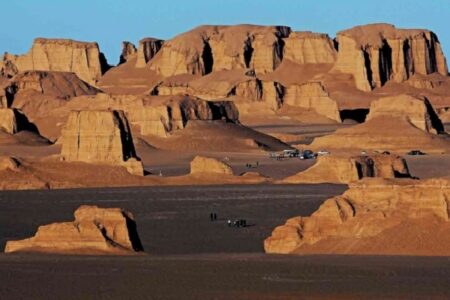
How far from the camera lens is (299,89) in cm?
16925

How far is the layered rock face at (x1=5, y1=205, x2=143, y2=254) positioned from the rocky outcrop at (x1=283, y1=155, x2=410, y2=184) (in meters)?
31.9

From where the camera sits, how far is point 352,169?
76.9 metres

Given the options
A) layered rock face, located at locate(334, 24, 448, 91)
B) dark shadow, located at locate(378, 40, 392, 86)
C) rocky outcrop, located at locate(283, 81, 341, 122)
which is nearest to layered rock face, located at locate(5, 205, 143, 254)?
rocky outcrop, located at locate(283, 81, 341, 122)

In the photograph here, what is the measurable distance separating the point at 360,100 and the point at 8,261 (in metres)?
147

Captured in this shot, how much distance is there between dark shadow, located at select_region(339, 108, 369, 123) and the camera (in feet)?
551

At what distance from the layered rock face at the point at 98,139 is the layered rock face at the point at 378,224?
154 ft

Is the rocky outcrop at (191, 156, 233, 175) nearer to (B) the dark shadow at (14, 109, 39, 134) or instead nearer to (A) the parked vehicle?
(A) the parked vehicle

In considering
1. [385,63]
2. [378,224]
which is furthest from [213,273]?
[385,63]

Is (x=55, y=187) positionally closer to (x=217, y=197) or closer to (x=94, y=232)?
(x=217, y=197)

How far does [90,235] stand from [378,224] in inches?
265

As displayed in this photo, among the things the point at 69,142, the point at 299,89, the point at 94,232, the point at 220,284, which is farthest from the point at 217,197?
the point at 299,89

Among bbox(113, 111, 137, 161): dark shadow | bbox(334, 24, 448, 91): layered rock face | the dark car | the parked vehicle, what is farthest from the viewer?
bbox(334, 24, 448, 91): layered rock face

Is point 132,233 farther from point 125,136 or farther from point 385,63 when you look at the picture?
point 385,63

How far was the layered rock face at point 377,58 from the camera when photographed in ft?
634
